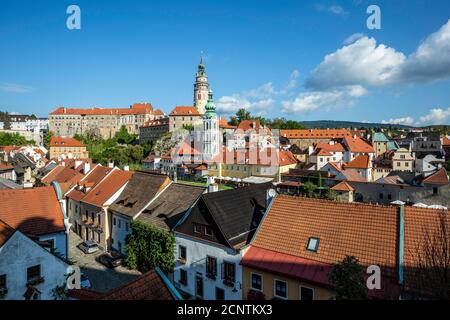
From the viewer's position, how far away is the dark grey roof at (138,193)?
24266 millimetres

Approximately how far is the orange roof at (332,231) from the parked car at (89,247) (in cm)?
1584

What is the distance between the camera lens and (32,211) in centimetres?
1939

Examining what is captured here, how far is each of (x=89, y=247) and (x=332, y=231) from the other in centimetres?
1990

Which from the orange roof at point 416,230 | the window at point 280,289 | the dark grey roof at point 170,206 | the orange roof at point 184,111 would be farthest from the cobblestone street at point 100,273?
the orange roof at point 184,111

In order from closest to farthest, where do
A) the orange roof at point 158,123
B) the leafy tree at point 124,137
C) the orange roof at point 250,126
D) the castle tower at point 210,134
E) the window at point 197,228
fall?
the window at point 197,228 → the castle tower at point 210,134 → the orange roof at point 250,126 → the orange roof at point 158,123 → the leafy tree at point 124,137

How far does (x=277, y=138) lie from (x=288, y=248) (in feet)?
306

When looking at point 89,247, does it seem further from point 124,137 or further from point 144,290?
point 124,137

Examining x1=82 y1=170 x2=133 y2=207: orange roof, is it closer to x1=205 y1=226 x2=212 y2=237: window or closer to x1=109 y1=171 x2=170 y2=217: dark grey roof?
x1=109 y1=171 x2=170 y2=217: dark grey roof

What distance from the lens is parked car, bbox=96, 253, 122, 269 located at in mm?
22109

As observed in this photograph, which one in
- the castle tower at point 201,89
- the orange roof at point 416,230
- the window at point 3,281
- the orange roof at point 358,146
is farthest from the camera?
the castle tower at point 201,89

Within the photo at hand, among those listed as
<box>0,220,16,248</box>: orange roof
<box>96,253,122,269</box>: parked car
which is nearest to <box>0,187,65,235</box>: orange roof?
<box>96,253,122,269</box>: parked car

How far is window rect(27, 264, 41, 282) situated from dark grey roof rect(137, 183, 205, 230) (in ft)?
31.0

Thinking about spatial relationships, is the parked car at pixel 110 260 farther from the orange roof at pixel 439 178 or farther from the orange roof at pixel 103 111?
the orange roof at pixel 103 111
